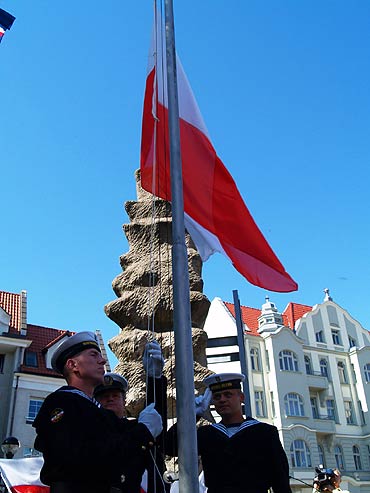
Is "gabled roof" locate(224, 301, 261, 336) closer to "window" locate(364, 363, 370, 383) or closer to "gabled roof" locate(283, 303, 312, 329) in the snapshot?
"gabled roof" locate(283, 303, 312, 329)

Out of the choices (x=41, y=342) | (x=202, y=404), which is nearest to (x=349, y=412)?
(x=41, y=342)

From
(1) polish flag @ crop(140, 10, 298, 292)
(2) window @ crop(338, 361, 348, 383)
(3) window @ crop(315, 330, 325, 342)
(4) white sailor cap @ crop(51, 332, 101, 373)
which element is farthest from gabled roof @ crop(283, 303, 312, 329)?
(4) white sailor cap @ crop(51, 332, 101, 373)

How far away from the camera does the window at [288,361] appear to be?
30427mm

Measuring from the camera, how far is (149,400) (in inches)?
153

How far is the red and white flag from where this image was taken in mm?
5453

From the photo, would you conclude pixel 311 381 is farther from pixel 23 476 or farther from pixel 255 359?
pixel 23 476

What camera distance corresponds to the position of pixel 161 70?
4332mm

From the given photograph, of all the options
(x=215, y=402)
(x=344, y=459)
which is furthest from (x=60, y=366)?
(x=344, y=459)

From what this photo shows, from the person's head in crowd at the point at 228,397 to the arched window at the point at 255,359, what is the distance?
27.1 metres

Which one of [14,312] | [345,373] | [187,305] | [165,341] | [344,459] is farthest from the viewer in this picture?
[345,373]

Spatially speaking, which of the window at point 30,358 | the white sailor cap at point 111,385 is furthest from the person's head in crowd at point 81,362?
the window at point 30,358

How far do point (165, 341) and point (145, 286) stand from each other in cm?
58

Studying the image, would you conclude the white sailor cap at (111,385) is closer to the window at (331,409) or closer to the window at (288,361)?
the window at (288,361)

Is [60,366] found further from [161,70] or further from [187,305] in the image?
[161,70]
